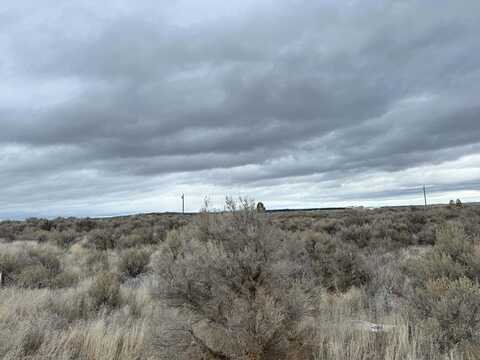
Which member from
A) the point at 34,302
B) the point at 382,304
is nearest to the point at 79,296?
the point at 34,302

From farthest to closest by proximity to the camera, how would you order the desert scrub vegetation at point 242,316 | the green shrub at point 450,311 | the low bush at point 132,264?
1. the low bush at point 132,264
2. the green shrub at point 450,311
3. the desert scrub vegetation at point 242,316

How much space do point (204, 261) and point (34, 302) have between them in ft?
13.4

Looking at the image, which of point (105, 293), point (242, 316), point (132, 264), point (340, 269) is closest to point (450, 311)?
point (242, 316)

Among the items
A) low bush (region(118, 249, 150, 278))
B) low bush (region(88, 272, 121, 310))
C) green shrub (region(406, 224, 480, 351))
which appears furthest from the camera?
low bush (region(118, 249, 150, 278))

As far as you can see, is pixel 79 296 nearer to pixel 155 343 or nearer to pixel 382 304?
pixel 155 343

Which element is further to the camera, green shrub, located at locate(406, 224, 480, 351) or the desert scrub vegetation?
green shrub, located at locate(406, 224, 480, 351)


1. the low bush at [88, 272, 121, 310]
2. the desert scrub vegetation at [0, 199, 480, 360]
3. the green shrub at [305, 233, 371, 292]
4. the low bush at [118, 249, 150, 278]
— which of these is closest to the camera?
the desert scrub vegetation at [0, 199, 480, 360]

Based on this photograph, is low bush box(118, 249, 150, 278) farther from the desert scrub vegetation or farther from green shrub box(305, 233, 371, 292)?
green shrub box(305, 233, 371, 292)

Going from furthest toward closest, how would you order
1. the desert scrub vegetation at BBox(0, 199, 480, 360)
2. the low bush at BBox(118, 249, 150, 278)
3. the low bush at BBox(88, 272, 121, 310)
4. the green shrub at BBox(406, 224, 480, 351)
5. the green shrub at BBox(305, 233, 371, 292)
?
the low bush at BBox(118, 249, 150, 278) → the green shrub at BBox(305, 233, 371, 292) → the low bush at BBox(88, 272, 121, 310) → the green shrub at BBox(406, 224, 480, 351) → the desert scrub vegetation at BBox(0, 199, 480, 360)

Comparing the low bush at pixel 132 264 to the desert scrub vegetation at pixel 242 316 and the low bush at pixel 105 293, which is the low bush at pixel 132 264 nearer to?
the low bush at pixel 105 293

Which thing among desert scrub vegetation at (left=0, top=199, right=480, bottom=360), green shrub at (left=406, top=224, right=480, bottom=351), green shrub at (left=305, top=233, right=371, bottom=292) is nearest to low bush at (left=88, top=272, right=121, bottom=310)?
desert scrub vegetation at (left=0, top=199, right=480, bottom=360)

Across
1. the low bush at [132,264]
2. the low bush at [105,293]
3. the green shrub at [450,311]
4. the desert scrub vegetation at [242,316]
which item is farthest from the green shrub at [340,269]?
the low bush at [132,264]

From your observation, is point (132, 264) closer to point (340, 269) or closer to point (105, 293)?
point (105, 293)

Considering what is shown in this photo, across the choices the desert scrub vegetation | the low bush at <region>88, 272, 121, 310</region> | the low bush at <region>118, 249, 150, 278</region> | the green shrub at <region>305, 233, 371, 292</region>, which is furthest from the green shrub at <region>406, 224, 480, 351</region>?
the low bush at <region>118, 249, 150, 278</region>
